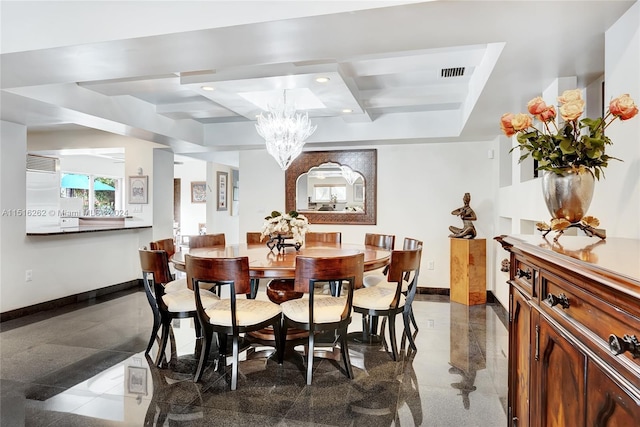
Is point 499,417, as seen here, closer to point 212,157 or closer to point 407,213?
point 407,213

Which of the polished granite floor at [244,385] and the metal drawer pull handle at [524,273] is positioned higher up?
the metal drawer pull handle at [524,273]

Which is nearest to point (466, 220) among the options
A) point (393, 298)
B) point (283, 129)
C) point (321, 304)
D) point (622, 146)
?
point (393, 298)

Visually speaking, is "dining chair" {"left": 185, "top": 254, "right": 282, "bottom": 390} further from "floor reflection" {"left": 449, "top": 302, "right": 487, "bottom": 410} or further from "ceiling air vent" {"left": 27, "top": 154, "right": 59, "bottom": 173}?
"ceiling air vent" {"left": 27, "top": 154, "right": 59, "bottom": 173}

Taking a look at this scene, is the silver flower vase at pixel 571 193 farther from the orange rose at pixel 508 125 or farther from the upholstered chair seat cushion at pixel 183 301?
the upholstered chair seat cushion at pixel 183 301

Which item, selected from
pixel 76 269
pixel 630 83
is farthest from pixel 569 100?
pixel 76 269

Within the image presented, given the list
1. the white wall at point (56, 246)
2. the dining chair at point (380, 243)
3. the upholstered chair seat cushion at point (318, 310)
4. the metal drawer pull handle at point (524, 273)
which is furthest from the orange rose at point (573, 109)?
the white wall at point (56, 246)

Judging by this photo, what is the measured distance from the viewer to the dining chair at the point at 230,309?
99.3 inches

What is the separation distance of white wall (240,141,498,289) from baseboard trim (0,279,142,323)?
3.28 m

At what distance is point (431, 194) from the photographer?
5672mm

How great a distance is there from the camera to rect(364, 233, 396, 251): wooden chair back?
4300 mm

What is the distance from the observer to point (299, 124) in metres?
4.11

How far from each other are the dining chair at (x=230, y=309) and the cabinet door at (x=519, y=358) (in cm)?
155

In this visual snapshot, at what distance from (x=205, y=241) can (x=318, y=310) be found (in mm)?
2075

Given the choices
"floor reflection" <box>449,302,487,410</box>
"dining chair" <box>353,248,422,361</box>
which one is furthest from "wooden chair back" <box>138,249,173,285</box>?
"floor reflection" <box>449,302,487,410</box>
